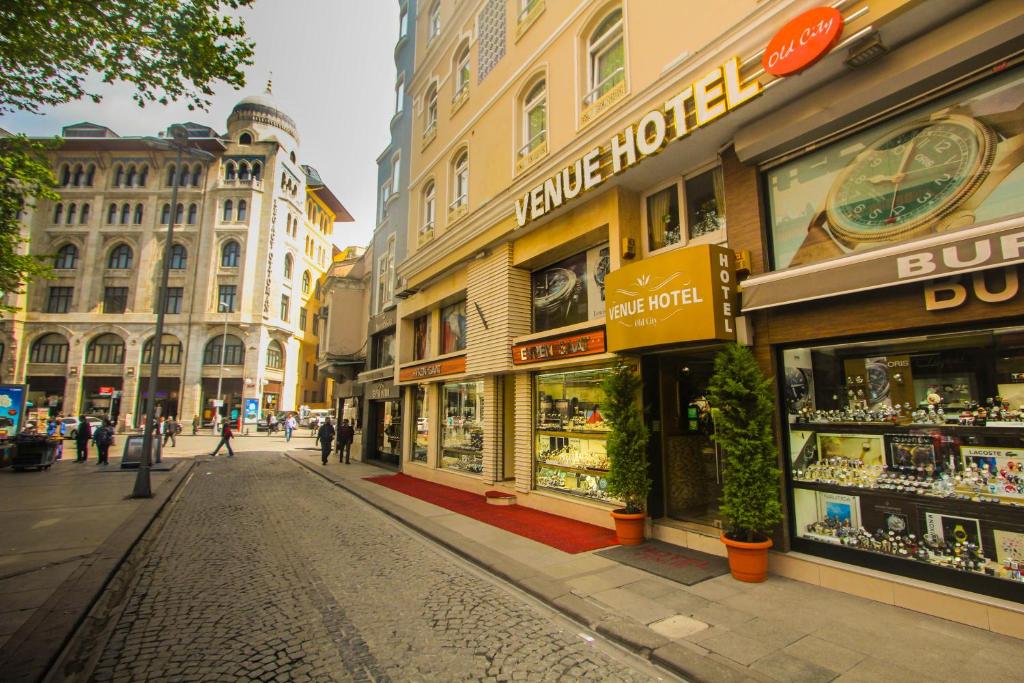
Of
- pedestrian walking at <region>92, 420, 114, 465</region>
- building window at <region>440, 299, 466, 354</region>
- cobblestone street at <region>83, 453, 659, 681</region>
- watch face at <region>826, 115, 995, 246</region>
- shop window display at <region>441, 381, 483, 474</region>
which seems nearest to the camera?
cobblestone street at <region>83, 453, 659, 681</region>

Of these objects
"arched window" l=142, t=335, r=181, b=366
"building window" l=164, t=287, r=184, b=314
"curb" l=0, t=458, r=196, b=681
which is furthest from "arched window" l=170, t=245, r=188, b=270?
"curb" l=0, t=458, r=196, b=681

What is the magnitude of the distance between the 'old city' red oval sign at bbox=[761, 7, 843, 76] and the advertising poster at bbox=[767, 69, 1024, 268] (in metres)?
1.25

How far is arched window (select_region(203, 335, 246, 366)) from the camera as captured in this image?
47750mm

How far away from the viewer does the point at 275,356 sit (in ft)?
170

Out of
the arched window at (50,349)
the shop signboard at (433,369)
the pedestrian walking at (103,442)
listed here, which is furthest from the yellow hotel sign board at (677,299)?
the arched window at (50,349)

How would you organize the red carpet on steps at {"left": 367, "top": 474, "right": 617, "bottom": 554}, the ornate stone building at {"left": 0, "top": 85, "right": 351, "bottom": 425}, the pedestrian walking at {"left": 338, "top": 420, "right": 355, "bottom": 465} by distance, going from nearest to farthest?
the red carpet on steps at {"left": 367, "top": 474, "right": 617, "bottom": 554} → the pedestrian walking at {"left": 338, "top": 420, "right": 355, "bottom": 465} → the ornate stone building at {"left": 0, "top": 85, "right": 351, "bottom": 425}

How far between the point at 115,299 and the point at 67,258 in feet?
24.5

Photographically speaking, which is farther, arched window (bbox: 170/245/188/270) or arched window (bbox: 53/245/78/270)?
arched window (bbox: 53/245/78/270)

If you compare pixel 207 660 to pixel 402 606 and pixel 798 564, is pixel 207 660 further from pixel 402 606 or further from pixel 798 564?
pixel 798 564

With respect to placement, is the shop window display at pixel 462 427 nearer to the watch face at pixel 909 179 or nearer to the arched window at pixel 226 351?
the watch face at pixel 909 179

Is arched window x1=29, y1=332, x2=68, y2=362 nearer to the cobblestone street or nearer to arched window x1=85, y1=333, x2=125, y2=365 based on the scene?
arched window x1=85, y1=333, x2=125, y2=365

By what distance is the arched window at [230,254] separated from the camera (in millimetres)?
49656

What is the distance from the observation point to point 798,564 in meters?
5.95

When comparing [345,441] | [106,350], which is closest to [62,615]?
[345,441]
